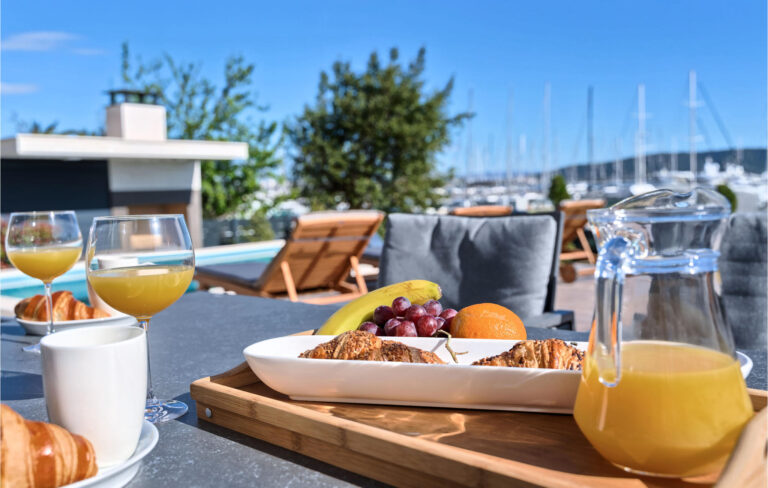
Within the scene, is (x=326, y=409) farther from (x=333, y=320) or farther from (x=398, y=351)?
(x=333, y=320)

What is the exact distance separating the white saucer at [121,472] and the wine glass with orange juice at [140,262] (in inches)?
9.5

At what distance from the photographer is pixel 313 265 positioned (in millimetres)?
5230

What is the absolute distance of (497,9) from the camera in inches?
2115

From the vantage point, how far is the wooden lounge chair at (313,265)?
4.83 metres

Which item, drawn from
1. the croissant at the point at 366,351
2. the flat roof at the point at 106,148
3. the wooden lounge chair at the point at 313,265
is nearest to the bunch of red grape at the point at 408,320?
the croissant at the point at 366,351

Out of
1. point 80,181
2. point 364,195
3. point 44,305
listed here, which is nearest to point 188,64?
point 364,195

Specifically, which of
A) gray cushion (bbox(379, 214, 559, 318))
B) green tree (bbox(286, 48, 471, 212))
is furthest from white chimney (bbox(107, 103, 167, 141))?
gray cushion (bbox(379, 214, 559, 318))

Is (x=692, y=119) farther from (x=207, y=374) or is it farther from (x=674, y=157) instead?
(x=207, y=374)

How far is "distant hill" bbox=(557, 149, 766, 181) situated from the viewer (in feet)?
104

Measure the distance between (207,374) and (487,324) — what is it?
519 millimetres

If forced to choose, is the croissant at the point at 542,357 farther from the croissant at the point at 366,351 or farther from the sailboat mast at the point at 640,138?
the sailboat mast at the point at 640,138

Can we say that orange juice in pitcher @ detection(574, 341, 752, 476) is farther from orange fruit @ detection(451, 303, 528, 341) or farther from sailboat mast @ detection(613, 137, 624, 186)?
sailboat mast @ detection(613, 137, 624, 186)

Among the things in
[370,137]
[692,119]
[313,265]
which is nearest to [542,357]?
[313,265]

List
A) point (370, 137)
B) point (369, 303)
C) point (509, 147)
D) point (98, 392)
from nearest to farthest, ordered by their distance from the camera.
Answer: point (98, 392) → point (369, 303) → point (370, 137) → point (509, 147)
